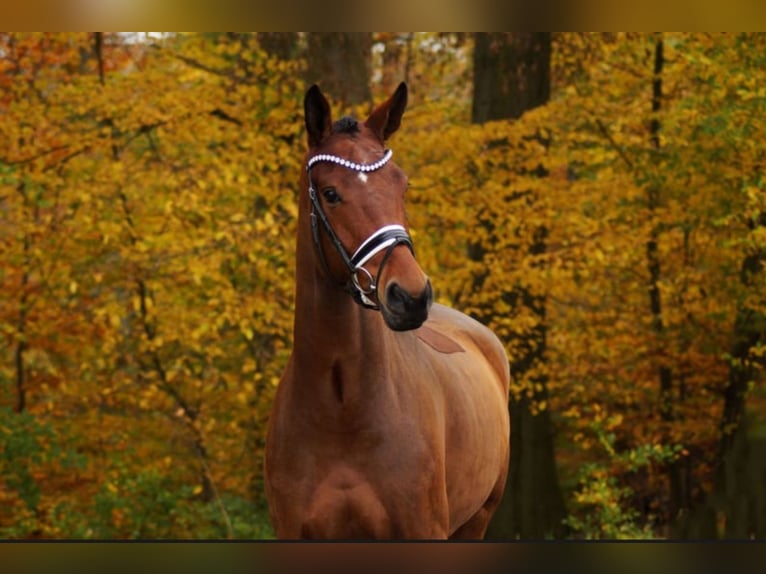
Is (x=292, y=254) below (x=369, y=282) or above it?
below

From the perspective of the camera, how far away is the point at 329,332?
14.0 feet

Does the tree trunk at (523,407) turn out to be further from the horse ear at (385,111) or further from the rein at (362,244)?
the rein at (362,244)

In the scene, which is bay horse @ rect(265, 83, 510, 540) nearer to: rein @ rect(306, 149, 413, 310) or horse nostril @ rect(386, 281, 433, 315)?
rein @ rect(306, 149, 413, 310)

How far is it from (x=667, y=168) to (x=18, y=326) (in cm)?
689

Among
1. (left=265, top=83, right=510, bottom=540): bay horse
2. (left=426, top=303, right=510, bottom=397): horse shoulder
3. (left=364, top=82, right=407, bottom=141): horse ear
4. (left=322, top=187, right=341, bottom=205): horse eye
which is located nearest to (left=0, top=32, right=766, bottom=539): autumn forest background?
(left=426, top=303, right=510, bottom=397): horse shoulder

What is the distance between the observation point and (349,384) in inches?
168

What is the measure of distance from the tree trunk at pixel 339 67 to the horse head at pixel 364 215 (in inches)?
294

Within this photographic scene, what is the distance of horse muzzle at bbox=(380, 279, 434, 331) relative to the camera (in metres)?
3.74

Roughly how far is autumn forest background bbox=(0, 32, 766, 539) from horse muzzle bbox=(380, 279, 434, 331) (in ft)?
20.9

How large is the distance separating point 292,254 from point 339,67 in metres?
2.37

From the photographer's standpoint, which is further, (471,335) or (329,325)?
(471,335)

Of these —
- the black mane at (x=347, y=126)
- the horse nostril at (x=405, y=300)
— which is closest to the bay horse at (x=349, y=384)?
the black mane at (x=347, y=126)

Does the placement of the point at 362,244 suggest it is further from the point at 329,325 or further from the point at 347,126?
the point at 347,126

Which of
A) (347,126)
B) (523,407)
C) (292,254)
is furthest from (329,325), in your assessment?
(523,407)
